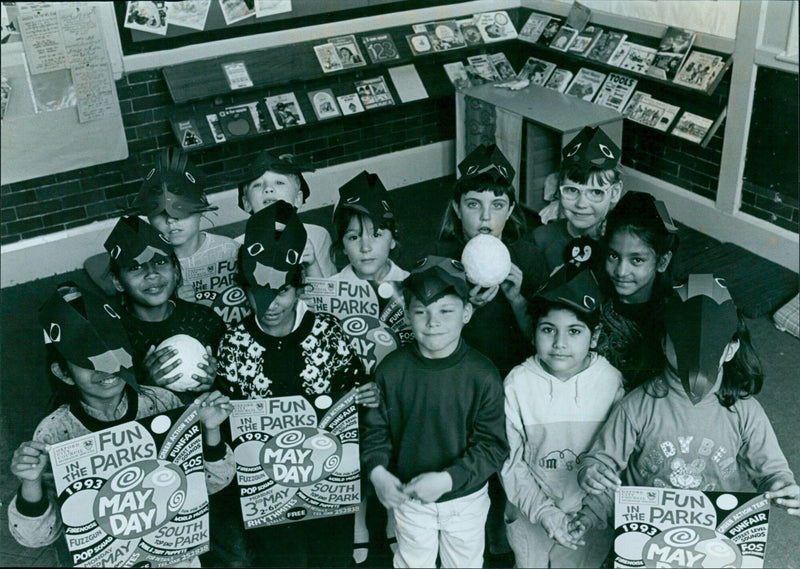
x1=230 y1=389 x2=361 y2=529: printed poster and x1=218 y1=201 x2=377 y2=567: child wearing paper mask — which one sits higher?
x1=218 y1=201 x2=377 y2=567: child wearing paper mask

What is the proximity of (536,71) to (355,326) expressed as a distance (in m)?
4.05

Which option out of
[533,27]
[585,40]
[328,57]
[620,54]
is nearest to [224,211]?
[328,57]

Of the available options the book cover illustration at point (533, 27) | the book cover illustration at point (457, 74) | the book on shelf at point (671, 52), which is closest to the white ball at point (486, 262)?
the book on shelf at point (671, 52)

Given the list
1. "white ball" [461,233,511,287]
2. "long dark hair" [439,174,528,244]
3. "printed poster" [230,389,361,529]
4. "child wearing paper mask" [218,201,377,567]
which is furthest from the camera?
"long dark hair" [439,174,528,244]

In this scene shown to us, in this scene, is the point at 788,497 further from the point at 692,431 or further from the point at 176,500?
the point at 176,500

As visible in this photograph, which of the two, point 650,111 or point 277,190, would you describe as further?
point 650,111

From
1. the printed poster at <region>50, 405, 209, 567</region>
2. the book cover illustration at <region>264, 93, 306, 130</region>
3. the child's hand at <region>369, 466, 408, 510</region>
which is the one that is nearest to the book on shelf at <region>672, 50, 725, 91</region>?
the book cover illustration at <region>264, 93, 306, 130</region>

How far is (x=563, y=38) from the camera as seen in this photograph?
5.96 m

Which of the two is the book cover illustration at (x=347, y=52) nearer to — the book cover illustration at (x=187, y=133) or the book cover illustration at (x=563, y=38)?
the book cover illustration at (x=187, y=133)

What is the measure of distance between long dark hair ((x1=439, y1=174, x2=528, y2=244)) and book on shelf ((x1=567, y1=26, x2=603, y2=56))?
2975mm

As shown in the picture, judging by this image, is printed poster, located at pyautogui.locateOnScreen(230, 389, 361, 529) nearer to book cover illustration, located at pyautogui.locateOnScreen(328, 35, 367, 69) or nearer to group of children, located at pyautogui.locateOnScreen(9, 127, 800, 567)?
group of children, located at pyautogui.locateOnScreen(9, 127, 800, 567)

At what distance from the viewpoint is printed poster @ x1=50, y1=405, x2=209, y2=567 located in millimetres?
2238

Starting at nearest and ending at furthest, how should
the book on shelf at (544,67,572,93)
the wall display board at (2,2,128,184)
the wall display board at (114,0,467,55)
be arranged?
the wall display board at (2,2,128,184), the wall display board at (114,0,467,55), the book on shelf at (544,67,572,93)

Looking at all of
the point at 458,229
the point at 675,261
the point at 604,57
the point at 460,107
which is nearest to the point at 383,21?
the point at 460,107
